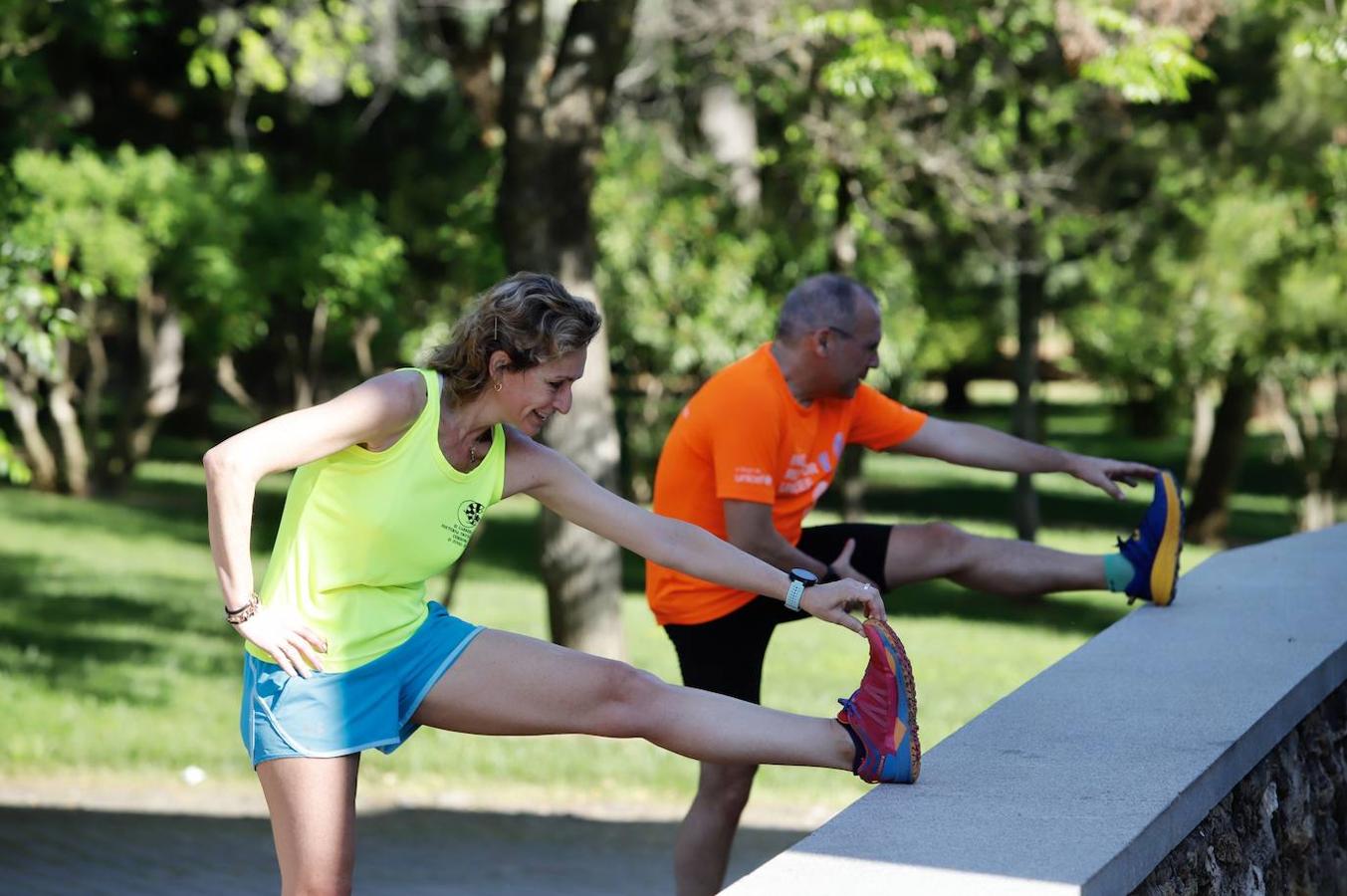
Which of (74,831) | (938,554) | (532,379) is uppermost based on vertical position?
(532,379)

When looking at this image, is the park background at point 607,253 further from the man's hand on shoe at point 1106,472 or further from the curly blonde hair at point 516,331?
the curly blonde hair at point 516,331

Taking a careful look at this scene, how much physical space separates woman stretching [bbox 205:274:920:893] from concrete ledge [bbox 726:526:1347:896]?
32 cm

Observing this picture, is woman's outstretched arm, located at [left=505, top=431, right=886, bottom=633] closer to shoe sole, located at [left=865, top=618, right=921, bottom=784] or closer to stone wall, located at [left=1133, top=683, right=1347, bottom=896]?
shoe sole, located at [left=865, top=618, right=921, bottom=784]

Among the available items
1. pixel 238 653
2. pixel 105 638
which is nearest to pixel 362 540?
pixel 238 653

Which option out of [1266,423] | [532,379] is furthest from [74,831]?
[1266,423]

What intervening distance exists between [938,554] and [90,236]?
56.2 ft

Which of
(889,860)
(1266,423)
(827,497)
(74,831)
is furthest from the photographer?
(1266,423)

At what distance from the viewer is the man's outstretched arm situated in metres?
5.93

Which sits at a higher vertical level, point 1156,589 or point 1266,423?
point 1156,589

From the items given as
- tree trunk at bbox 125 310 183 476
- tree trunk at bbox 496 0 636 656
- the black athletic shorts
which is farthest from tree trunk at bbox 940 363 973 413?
the black athletic shorts

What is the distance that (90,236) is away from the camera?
2084 centimetres

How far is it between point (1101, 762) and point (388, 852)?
4.08 m

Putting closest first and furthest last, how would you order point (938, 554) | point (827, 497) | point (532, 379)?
point (532, 379) → point (938, 554) → point (827, 497)

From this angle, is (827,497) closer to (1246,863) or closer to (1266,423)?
(1266,423)
